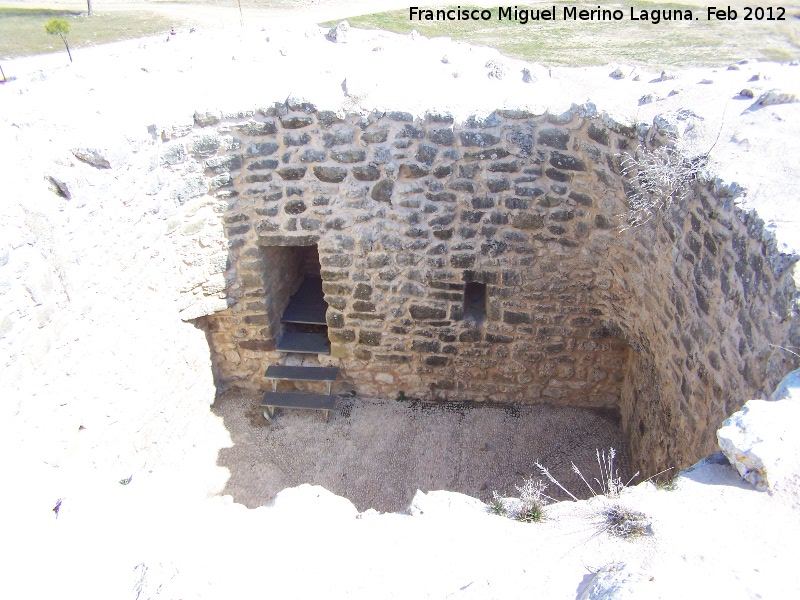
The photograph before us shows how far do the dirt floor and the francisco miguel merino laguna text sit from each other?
41.1 ft

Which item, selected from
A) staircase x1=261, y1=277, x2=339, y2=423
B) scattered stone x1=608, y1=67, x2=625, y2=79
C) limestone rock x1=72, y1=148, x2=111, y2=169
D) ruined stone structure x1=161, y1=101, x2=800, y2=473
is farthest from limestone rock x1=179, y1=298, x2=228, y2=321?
scattered stone x1=608, y1=67, x2=625, y2=79

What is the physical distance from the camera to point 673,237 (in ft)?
13.1

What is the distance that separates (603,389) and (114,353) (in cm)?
401

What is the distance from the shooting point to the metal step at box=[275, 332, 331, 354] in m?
5.71

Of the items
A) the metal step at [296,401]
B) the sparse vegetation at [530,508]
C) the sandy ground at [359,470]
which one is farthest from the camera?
the metal step at [296,401]

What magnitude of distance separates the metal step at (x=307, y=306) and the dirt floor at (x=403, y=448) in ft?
2.66

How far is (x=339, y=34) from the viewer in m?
6.46

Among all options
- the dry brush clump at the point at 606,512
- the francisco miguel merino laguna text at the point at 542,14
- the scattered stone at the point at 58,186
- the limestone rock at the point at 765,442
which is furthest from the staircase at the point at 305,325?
the francisco miguel merino laguna text at the point at 542,14

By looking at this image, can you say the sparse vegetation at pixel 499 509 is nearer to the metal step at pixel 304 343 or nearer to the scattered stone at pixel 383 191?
the scattered stone at pixel 383 191

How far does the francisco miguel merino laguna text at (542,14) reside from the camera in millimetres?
15570

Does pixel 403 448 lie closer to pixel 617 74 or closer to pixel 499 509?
pixel 499 509

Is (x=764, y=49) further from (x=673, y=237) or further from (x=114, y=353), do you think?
(x=114, y=353)

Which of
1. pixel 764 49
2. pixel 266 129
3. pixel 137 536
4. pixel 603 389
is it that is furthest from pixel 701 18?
pixel 137 536

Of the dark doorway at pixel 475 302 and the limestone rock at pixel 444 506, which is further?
the dark doorway at pixel 475 302
